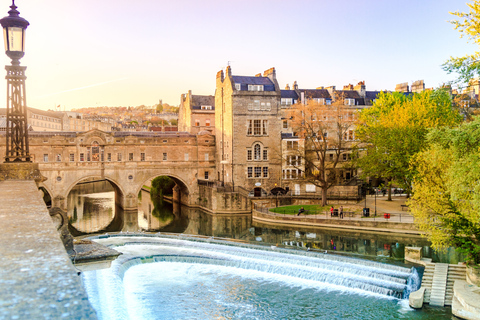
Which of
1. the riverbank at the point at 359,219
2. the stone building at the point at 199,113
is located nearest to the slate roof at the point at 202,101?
the stone building at the point at 199,113

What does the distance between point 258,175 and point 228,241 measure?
2286 cm

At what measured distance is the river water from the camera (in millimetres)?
19389

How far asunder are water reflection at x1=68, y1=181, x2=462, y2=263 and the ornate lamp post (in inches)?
851

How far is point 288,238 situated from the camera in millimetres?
36281

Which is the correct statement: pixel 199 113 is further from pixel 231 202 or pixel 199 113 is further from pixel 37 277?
pixel 37 277

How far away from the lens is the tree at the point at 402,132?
40969 mm

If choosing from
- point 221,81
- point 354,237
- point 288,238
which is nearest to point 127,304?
point 288,238

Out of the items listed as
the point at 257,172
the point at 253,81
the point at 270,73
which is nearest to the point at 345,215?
the point at 257,172

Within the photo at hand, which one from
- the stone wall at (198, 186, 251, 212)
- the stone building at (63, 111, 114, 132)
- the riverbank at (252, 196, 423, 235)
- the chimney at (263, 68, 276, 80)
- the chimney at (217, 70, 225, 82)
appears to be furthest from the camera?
the stone building at (63, 111, 114, 132)

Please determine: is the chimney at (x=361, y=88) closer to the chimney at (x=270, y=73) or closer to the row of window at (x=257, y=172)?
the chimney at (x=270, y=73)

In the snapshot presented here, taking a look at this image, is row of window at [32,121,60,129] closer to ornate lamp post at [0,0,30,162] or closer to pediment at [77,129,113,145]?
pediment at [77,129,113,145]

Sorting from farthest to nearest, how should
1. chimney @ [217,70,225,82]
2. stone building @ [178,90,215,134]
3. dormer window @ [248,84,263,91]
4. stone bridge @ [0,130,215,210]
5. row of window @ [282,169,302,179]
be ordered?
stone building @ [178,90,215,134]
chimney @ [217,70,225,82]
dormer window @ [248,84,263,91]
row of window @ [282,169,302,179]
stone bridge @ [0,130,215,210]

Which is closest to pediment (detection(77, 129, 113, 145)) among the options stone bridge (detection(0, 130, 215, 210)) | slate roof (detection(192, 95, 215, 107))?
stone bridge (detection(0, 130, 215, 210))

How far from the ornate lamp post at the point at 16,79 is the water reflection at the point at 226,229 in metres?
21.6
